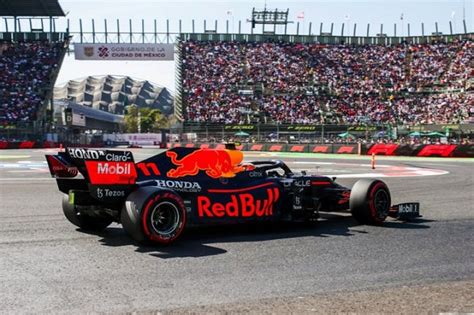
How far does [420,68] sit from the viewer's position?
61.0 metres

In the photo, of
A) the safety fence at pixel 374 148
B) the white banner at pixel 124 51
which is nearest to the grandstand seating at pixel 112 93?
the white banner at pixel 124 51

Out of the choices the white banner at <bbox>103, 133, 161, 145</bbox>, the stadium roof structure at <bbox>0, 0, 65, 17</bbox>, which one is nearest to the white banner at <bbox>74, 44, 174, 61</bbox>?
the stadium roof structure at <bbox>0, 0, 65, 17</bbox>

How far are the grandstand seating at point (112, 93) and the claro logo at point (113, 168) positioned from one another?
12498cm

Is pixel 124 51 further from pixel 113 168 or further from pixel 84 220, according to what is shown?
pixel 113 168

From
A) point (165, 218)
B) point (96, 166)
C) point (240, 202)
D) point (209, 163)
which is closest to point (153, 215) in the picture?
point (165, 218)

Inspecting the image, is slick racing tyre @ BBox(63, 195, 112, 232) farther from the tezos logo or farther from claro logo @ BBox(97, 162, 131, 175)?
claro logo @ BBox(97, 162, 131, 175)

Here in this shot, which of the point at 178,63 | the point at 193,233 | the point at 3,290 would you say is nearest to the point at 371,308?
the point at 3,290

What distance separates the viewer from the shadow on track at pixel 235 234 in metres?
6.90

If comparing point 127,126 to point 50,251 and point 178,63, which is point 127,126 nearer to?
point 178,63

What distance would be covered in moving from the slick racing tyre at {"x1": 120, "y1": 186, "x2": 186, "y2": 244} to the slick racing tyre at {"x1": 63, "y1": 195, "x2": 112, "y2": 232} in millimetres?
1232

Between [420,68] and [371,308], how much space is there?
6041cm

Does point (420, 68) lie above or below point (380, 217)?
above

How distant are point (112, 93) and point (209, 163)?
131989 millimetres

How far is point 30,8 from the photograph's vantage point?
60250 mm
